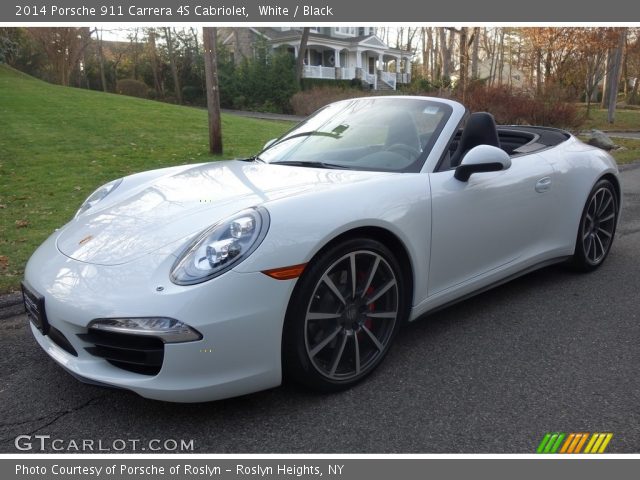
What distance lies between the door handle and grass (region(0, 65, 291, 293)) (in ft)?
12.0

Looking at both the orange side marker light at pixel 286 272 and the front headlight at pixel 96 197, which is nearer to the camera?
the orange side marker light at pixel 286 272

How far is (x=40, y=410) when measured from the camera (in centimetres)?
247

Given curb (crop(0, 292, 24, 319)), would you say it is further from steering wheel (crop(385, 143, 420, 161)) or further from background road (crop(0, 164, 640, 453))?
steering wheel (crop(385, 143, 420, 161))

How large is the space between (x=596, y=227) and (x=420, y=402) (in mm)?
2607

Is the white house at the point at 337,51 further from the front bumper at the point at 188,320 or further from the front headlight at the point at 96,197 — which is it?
the front bumper at the point at 188,320

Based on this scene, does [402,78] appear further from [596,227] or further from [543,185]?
[543,185]

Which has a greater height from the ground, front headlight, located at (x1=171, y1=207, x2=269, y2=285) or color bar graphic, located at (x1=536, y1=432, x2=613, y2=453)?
front headlight, located at (x1=171, y1=207, x2=269, y2=285)

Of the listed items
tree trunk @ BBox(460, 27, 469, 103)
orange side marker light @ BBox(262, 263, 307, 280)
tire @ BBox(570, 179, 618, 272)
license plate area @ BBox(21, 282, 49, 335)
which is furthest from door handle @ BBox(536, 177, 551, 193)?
tree trunk @ BBox(460, 27, 469, 103)

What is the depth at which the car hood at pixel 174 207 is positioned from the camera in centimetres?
246

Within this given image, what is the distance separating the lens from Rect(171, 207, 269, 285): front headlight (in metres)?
2.21

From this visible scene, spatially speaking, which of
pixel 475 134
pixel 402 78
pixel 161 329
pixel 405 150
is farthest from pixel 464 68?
pixel 402 78

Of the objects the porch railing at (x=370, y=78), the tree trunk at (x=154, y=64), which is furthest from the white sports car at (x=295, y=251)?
the porch railing at (x=370, y=78)

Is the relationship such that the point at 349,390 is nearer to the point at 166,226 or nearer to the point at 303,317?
the point at 303,317

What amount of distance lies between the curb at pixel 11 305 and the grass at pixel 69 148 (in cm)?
14
